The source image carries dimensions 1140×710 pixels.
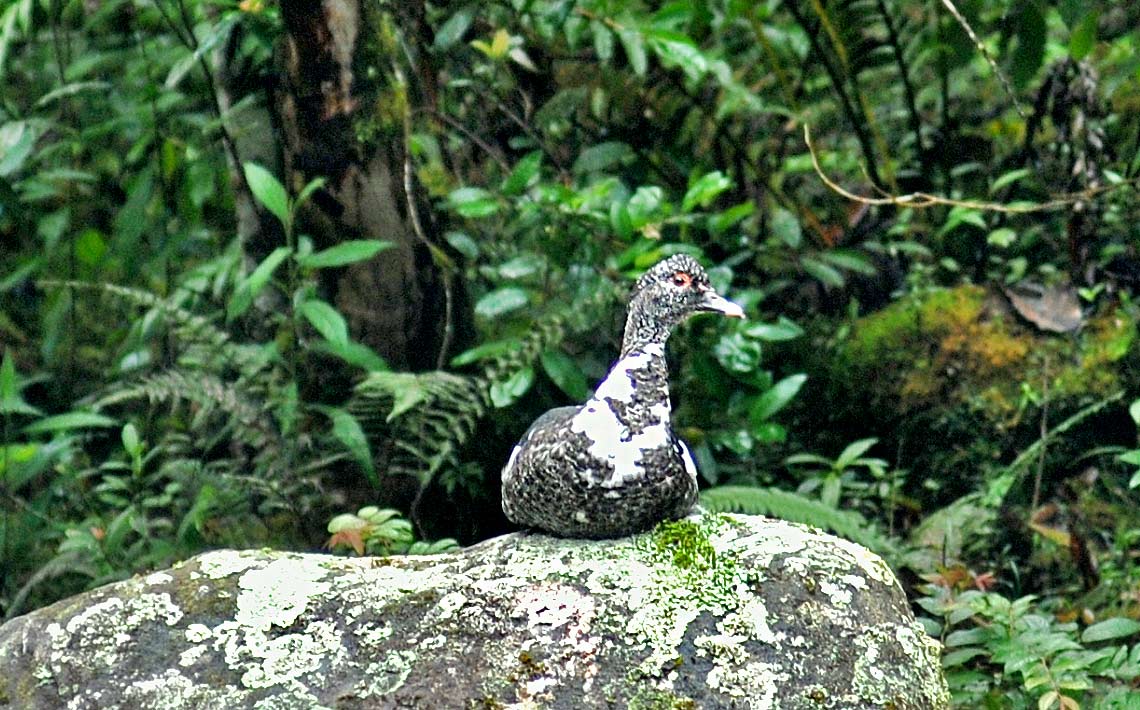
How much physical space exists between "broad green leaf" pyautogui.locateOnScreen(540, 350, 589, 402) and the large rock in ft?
6.31

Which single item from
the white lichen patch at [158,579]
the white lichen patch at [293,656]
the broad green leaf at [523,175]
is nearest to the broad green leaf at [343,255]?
the broad green leaf at [523,175]

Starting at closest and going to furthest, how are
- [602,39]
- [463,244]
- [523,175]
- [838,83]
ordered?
[523,175], [463,244], [602,39], [838,83]

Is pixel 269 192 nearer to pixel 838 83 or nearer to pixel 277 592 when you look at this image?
pixel 277 592

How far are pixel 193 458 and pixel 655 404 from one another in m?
3.47

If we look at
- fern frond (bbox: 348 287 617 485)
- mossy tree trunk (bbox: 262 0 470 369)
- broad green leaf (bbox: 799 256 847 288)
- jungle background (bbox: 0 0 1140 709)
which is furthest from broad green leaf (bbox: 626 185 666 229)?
broad green leaf (bbox: 799 256 847 288)

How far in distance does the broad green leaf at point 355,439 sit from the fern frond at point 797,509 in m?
1.35

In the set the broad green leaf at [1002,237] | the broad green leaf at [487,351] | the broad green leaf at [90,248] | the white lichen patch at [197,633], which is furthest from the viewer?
the broad green leaf at [90,248]

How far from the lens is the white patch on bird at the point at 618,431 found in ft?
14.5

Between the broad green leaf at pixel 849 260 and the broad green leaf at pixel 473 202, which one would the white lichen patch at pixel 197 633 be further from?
the broad green leaf at pixel 849 260

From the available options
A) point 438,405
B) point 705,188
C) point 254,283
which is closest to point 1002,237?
point 705,188

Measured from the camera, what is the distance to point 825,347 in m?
7.43

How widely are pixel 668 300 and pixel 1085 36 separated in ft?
10.4

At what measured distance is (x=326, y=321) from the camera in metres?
6.02

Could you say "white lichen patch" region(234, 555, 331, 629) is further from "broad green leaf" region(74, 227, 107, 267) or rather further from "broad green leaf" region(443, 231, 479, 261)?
"broad green leaf" region(74, 227, 107, 267)
